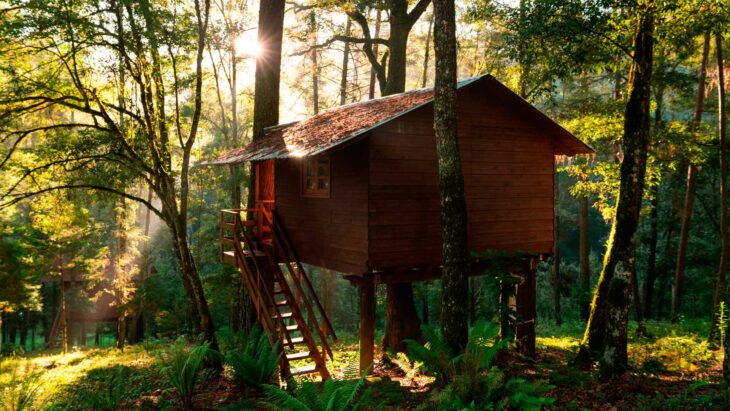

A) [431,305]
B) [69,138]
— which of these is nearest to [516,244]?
[69,138]

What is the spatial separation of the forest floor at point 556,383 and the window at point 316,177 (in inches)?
167

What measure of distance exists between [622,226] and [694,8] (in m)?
4.28

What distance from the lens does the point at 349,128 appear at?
10.7 m

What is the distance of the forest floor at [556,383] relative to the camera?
322 inches

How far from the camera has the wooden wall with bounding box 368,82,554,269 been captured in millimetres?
10672

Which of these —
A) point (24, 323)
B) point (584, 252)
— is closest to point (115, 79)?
point (584, 252)

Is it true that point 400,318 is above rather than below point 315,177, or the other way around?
below

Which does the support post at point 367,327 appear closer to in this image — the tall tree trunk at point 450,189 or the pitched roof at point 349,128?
the tall tree trunk at point 450,189

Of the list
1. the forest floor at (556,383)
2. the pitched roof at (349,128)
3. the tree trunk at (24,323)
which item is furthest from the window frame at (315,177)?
the tree trunk at (24,323)

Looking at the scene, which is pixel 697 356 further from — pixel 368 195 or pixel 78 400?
pixel 78 400

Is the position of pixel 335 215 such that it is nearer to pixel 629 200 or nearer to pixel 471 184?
pixel 471 184

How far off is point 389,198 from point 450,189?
199 cm

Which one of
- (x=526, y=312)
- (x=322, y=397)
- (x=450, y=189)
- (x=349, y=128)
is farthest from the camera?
(x=526, y=312)

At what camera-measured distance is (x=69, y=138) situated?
1370 cm
